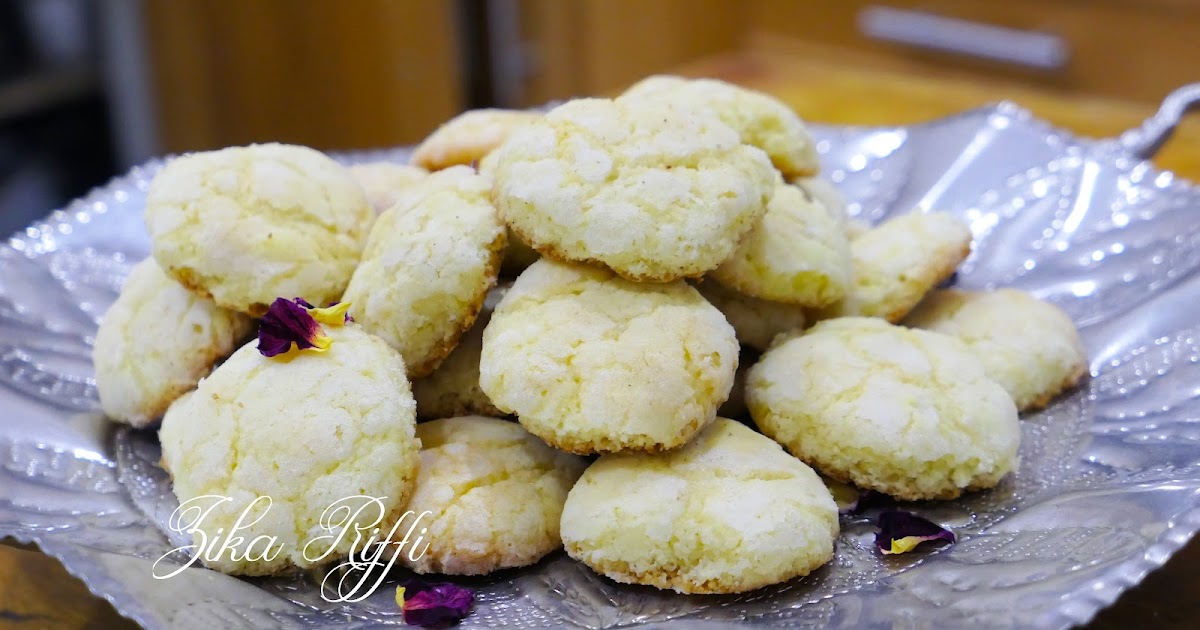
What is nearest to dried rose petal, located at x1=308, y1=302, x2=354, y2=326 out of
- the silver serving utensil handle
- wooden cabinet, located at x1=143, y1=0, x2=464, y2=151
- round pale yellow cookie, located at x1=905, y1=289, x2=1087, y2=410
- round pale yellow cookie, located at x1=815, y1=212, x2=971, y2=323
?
round pale yellow cookie, located at x1=815, y1=212, x2=971, y2=323

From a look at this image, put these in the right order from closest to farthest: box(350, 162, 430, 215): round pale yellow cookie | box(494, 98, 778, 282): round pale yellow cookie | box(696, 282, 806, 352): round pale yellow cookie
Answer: box(494, 98, 778, 282): round pale yellow cookie → box(696, 282, 806, 352): round pale yellow cookie → box(350, 162, 430, 215): round pale yellow cookie

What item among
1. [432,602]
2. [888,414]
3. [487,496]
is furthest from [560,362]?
[888,414]

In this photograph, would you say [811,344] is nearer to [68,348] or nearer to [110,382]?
[110,382]

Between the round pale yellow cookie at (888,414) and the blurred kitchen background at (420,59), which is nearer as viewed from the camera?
the round pale yellow cookie at (888,414)

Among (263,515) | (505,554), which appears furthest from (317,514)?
(505,554)

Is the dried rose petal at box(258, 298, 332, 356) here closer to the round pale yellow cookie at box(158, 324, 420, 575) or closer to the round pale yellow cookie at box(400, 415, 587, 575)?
the round pale yellow cookie at box(158, 324, 420, 575)

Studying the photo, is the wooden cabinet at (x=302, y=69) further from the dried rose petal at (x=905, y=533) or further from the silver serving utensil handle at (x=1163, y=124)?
the dried rose petal at (x=905, y=533)

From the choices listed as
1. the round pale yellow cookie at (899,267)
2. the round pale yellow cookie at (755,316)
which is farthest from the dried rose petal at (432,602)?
the round pale yellow cookie at (899,267)
